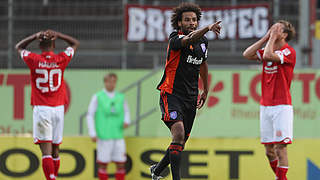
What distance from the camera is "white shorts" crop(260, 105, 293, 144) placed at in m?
7.75

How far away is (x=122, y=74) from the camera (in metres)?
12.4

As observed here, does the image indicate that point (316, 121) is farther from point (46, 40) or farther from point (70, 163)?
point (46, 40)

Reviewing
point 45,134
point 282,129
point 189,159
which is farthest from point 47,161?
point 282,129

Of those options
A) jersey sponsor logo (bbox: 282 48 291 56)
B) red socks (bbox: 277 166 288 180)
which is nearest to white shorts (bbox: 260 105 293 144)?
red socks (bbox: 277 166 288 180)

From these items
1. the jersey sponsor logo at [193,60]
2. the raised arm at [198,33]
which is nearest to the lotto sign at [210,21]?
the jersey sponsor logo at [193,60]

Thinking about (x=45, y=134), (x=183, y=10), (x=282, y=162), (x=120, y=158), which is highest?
(x=183, y=10)

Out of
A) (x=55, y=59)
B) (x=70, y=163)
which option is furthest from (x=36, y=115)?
(x=70, y=163)

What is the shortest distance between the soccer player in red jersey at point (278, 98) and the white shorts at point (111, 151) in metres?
3.10

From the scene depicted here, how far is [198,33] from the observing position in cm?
604

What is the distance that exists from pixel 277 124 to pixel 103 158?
135 inches

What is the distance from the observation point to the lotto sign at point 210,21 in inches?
545

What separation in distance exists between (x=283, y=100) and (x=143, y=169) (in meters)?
3.14

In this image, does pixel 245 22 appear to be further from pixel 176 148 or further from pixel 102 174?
pixel 176 148

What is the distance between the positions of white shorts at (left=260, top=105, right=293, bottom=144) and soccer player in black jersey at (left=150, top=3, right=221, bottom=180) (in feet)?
4.94
